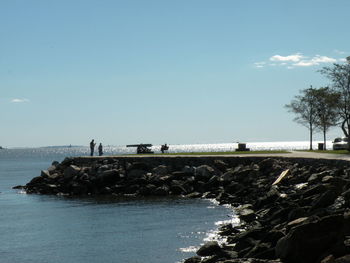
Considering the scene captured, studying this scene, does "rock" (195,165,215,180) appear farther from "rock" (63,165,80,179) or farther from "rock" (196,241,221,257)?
"rock" (196,241,221,257)

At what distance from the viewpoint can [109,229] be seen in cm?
2800

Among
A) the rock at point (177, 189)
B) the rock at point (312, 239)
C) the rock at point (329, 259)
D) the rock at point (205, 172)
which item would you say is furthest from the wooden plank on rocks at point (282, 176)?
the rock at point (329, 259)

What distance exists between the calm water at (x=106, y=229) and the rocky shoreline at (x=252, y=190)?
1928mm

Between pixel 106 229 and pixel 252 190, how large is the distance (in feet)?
41.6

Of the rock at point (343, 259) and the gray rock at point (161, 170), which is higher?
the gray rock at point (161, 170)

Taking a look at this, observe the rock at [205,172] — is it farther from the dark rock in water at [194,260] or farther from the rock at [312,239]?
the rock at [312,239]

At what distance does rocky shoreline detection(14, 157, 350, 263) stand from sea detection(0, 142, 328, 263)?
1.78 metres

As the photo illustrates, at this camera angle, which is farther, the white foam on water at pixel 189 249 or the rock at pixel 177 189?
the rock at pixel 177 189

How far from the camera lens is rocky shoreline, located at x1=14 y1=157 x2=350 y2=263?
1537cm

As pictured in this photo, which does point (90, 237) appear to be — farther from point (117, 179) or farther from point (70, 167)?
point (70, 167)

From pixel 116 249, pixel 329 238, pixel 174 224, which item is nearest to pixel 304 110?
pixel 174 224

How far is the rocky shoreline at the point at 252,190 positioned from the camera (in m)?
15.4

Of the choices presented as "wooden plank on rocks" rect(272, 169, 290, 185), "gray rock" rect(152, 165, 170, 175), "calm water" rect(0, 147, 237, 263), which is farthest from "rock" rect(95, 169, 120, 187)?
"wooden plank on rocks" rect(272, 169, 290, 185)

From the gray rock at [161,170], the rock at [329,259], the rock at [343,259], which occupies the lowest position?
the rock at [329,259]
